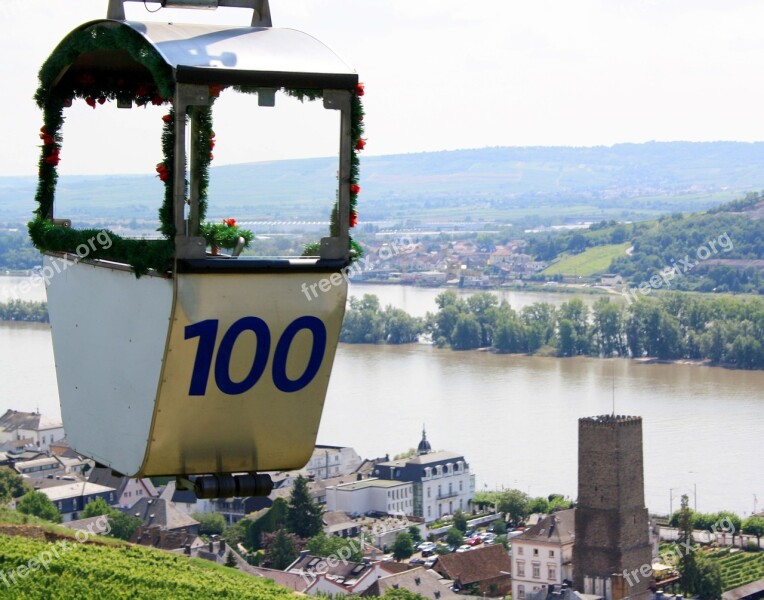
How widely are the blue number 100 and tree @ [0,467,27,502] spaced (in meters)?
18.3

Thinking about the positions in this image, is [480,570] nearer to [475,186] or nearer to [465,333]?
[465,333]

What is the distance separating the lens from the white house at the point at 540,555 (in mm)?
18766

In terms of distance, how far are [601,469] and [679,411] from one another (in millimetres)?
5644

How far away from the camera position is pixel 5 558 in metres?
8.46

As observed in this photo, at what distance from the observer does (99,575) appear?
380 inches

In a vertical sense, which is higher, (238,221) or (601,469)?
(238,221)

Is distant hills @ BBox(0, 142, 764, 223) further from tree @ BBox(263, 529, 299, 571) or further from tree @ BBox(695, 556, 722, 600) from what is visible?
tree @ BBox(695, 556, 722, 600)

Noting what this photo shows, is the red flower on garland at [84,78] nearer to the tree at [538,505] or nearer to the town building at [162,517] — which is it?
the town building at [162,517]

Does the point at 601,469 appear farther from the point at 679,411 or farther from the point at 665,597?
the point at 679,411

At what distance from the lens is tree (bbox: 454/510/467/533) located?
2167 centimetres

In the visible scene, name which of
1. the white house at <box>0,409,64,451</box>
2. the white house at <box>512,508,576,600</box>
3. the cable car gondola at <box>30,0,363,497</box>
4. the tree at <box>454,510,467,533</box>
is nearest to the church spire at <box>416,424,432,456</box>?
the tree at <box>454,510,467,533</box>

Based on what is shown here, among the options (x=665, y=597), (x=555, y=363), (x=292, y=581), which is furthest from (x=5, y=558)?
(x=555, y=363)

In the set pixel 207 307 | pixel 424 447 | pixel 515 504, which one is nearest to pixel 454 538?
pixel 515 504

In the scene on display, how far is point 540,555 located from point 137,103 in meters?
17.0
